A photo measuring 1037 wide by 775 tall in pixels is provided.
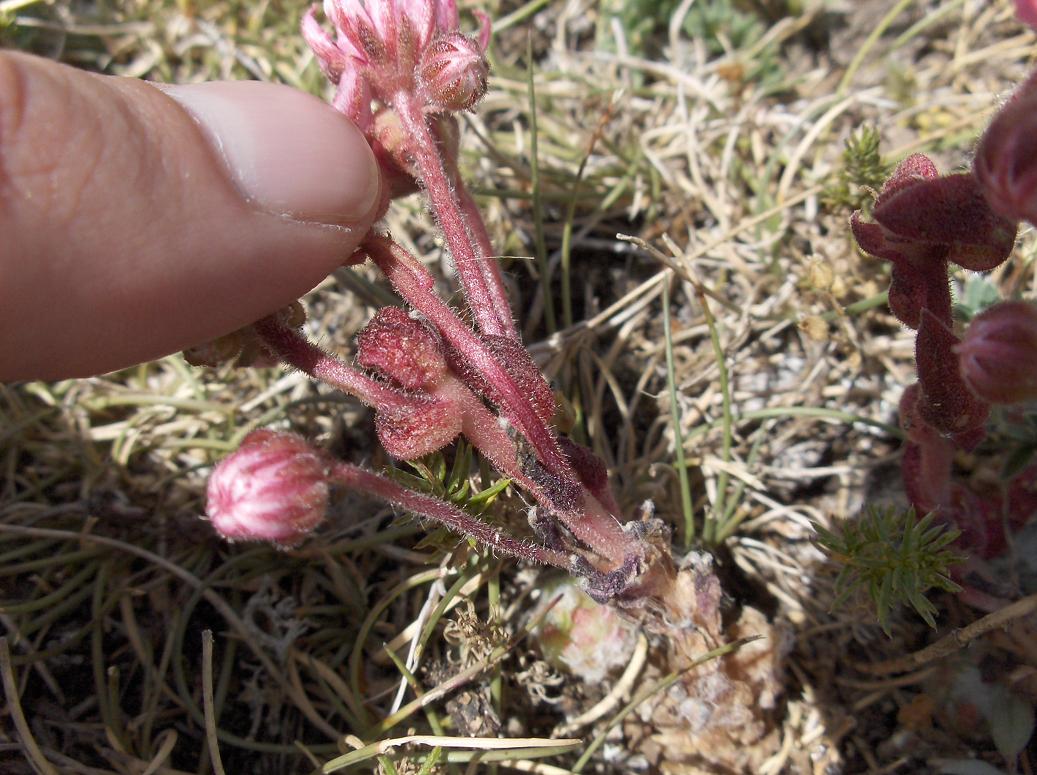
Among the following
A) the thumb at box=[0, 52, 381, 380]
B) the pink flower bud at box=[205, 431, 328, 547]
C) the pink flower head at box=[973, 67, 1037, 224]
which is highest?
the pink flower head at box=[973, 67, 1037, 224]

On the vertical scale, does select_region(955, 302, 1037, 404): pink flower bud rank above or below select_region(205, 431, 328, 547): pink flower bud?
above

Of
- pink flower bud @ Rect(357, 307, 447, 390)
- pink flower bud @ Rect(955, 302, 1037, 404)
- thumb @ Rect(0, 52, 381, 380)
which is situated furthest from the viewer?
pink flower bud @ Rect(357, 307, 447, 390)

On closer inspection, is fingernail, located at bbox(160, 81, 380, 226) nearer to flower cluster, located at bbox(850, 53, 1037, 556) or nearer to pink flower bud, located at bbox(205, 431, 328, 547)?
pink flower bud, located at bbox(205, 431, 328, 547)

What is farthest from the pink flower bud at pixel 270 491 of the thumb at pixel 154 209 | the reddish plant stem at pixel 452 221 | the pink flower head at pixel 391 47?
the pink flower head at pixel 391 47

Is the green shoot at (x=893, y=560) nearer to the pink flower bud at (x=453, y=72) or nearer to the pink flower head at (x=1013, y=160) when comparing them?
the pink flower head at (x=1013, y=160)

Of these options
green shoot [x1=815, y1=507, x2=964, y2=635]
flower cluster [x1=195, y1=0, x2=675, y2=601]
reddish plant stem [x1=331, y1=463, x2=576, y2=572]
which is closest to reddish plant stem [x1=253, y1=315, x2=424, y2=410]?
flower cluster [x1=195, y1=0, x2=675, y2=601]
